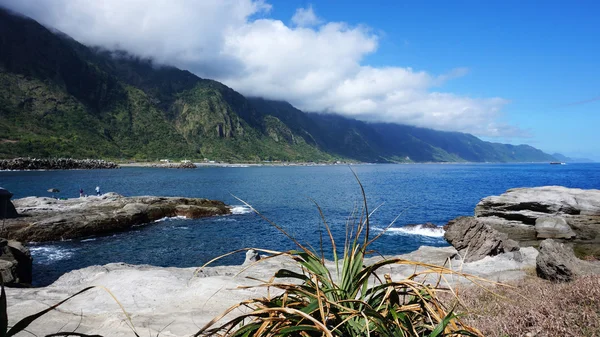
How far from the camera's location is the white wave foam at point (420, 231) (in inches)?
1292

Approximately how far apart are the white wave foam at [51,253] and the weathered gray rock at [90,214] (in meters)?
2.81

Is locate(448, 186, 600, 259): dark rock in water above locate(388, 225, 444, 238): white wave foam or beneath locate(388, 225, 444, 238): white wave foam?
above

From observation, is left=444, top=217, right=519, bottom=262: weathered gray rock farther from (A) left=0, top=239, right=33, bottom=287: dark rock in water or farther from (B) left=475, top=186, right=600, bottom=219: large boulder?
(A) left=0, top=239, right=33, bottom=287: dark rock in water

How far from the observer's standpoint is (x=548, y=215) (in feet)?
72.1

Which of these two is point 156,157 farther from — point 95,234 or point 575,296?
point 575,296

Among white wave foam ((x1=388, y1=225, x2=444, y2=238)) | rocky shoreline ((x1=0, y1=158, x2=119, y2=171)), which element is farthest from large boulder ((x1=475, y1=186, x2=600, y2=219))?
A: rocky shoreline ((x1=0, y1=158, x2=119, y2=171))

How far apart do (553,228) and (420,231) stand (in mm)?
13451

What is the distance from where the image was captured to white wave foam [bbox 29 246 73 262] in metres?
23.2

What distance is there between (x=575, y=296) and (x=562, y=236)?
19018 millimetres

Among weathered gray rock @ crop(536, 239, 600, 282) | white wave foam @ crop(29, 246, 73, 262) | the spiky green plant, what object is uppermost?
the spiky green plant

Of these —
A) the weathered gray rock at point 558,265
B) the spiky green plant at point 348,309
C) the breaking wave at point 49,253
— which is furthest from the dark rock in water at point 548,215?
the breaking wave at point 49,253

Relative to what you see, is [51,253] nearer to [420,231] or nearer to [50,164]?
[420,231]

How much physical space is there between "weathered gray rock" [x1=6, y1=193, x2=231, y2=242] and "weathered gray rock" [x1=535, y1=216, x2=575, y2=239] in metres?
32.9

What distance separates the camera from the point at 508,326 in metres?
4.79
